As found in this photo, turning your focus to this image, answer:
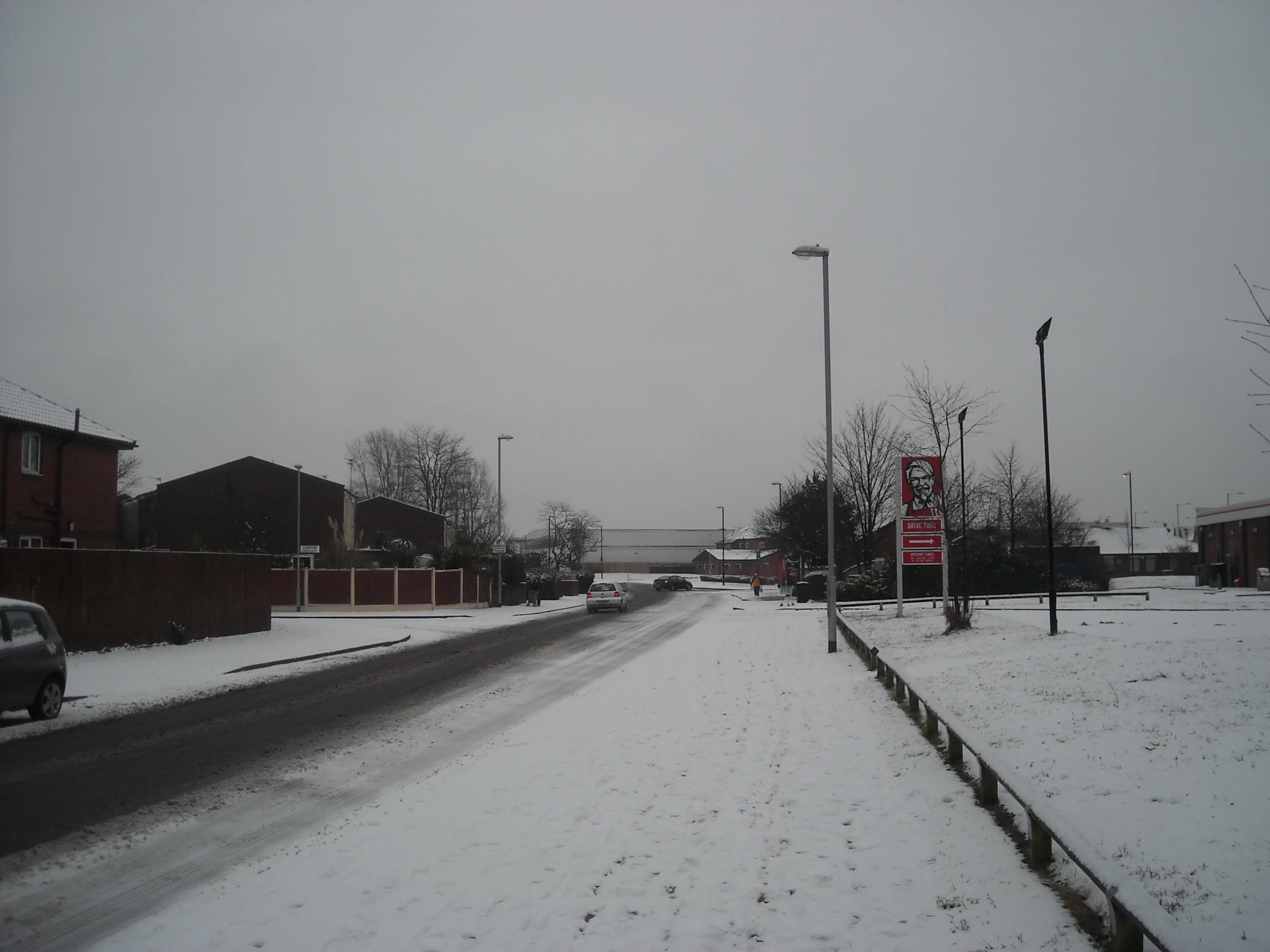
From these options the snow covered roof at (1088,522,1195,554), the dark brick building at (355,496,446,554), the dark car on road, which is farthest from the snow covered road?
the snow covered roof at (1088,522,1195,554)

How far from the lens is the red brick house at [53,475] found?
27875mm

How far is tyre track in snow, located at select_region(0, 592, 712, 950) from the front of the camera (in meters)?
5.56

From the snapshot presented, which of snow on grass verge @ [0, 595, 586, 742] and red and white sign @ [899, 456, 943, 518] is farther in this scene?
red and white sign @ [899, 456, 943, 518]

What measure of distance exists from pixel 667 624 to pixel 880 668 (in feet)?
61.8

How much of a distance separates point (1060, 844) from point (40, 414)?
3268 cm

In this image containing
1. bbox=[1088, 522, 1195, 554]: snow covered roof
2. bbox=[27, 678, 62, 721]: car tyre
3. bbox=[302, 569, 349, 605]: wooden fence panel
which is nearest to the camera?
bbox=[27, 678, 62, 721]: car tyre

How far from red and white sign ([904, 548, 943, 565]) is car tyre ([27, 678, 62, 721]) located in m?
20.8

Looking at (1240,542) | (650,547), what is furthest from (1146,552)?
(650,547)

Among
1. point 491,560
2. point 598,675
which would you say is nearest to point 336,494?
point 491,560

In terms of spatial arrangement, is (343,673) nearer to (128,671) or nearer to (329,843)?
(128,671)

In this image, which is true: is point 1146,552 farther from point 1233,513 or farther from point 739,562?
point 739,562

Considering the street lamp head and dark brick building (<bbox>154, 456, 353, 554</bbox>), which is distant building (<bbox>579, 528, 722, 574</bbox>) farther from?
the street lamp head

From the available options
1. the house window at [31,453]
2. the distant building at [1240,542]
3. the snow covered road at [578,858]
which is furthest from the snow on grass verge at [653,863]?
the distant building at [1240,542]

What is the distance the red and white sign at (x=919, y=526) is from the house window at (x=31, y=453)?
26938mm
